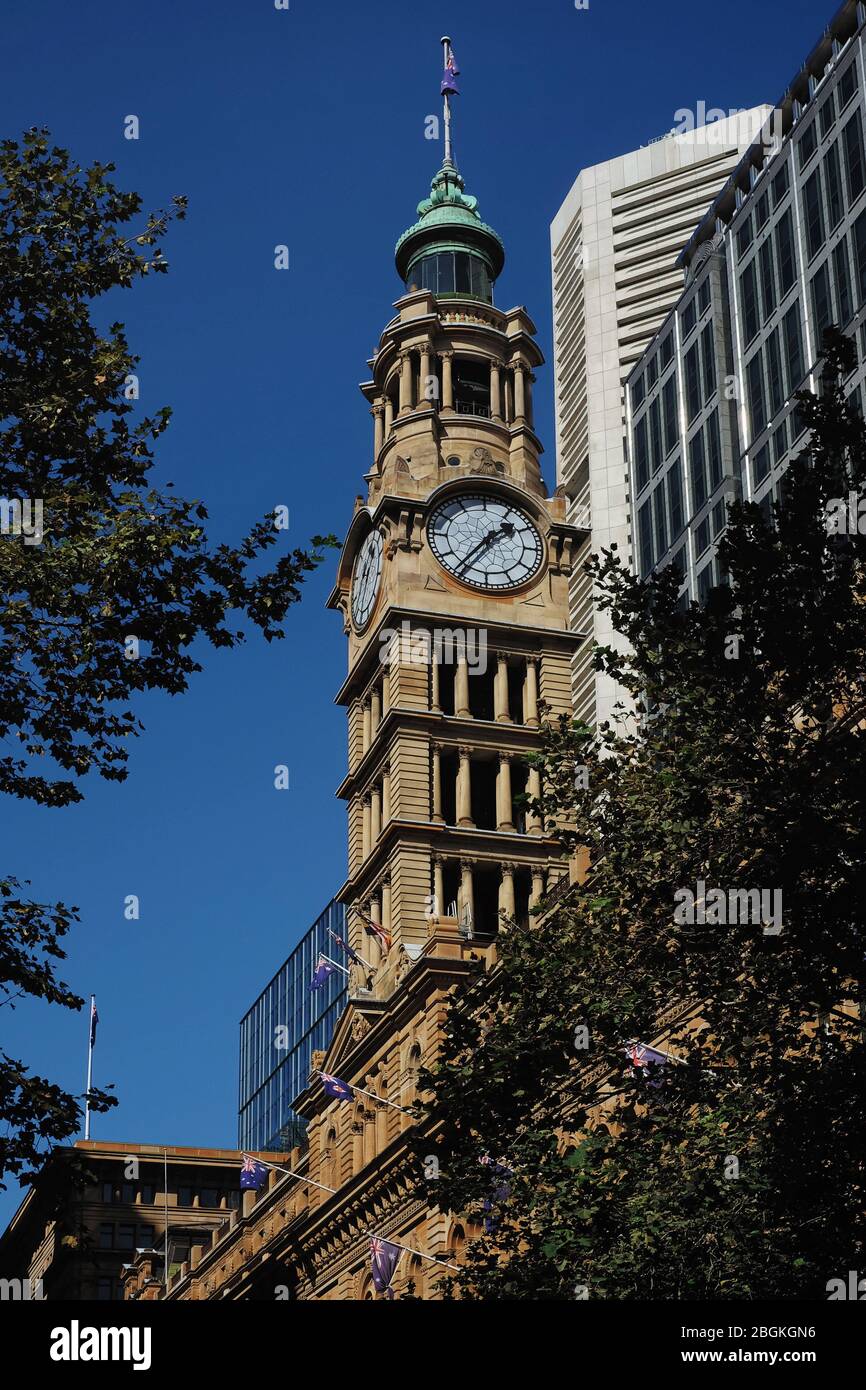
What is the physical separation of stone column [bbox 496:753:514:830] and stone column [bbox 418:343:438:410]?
1794cm

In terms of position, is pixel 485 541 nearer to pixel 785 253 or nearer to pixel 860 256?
pixel 860 256

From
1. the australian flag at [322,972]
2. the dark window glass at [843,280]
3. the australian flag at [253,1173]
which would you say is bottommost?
the australian flag at [253,1173]

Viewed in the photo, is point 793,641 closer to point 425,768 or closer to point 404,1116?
point 404,1116

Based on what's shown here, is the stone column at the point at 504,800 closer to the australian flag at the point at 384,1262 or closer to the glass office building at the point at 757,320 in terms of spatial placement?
the glass office building at the point at 757,320

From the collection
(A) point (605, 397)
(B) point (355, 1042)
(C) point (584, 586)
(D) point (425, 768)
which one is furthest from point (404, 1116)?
(A) point (605, 397)

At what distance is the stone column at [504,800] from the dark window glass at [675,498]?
1617 inches

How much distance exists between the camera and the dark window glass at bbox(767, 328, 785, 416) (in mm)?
99250

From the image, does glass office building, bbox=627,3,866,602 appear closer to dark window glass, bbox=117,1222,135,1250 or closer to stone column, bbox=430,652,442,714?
stone column, bbox=430,652,442,714

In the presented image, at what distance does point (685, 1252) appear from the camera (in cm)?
2552

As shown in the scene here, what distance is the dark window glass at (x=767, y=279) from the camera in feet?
331

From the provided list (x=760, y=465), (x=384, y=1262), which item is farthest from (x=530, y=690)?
(x=760, y=465)

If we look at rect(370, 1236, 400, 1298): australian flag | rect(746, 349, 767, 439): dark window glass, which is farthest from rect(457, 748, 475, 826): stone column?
rect(746, 349, 767, 439): dark window glass

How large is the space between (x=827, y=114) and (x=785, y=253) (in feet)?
23.1

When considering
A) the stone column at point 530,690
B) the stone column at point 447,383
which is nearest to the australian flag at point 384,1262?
the stone column at point 530,690
